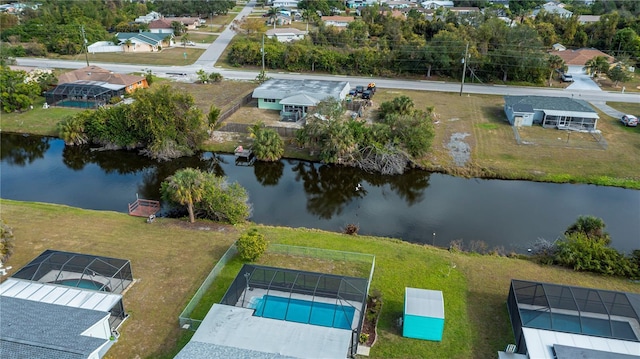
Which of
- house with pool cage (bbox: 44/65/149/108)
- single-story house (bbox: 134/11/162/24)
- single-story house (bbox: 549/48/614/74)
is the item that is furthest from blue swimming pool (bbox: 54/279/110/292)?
single-story house (bbox: 134/11/162/24)

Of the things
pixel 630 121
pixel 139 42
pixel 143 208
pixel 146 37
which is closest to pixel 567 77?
pixel 630 121

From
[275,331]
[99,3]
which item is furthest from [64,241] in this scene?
[99,3]

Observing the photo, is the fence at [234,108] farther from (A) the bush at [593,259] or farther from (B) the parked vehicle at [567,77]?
(B) the parked vehicle at [567,77]

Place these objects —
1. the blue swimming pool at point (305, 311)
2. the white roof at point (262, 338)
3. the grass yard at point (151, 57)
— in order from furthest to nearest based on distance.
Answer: the grass yard at point (151, 57) < the blue swimming pool at point (305, 311) < the white roof at point (262, 338)

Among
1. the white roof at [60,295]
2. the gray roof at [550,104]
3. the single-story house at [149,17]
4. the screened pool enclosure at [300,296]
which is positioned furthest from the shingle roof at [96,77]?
the single-story house at [149,17]

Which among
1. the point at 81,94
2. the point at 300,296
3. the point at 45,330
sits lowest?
the point at 300,296

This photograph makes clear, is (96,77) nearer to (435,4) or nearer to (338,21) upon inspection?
(338,21)

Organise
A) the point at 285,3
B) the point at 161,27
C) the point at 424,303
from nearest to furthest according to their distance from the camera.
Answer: the point at 424,303 < the point at 161,27 < the point at 285,3
